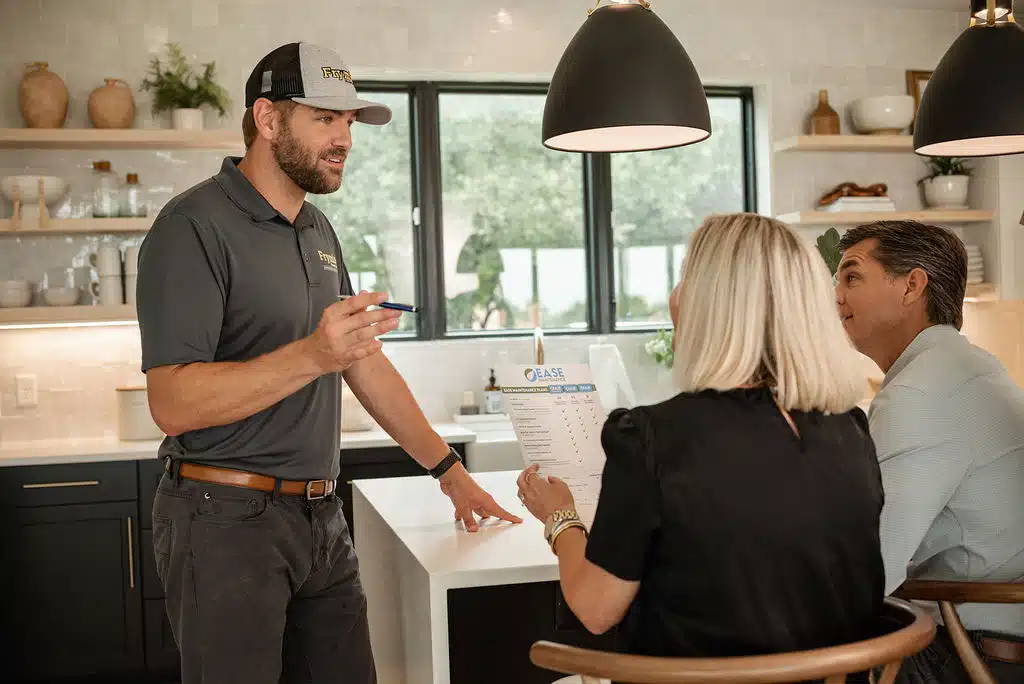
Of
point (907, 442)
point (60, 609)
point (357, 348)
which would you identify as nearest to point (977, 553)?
point (907, 442)

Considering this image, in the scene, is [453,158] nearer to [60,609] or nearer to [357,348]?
[60,609]

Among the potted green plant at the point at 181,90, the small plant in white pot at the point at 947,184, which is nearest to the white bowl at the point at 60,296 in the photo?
the potted green plant at the point at 181,90

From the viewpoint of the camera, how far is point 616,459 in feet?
4.62

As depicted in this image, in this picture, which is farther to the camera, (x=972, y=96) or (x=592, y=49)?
(x=972, y=96)

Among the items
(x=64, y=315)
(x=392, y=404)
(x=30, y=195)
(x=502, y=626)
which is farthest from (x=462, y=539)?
(x=30, y=195)

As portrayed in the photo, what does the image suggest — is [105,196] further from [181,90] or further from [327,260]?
[327,260]

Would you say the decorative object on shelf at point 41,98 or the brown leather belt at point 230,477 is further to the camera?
the decorative object on shelf at point 41,98

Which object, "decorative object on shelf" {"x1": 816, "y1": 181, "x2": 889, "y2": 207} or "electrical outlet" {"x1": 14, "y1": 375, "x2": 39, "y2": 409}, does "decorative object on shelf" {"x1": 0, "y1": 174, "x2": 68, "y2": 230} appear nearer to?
"electrical outlet" {"x1": 14, "y1": 375, "x2": 39, "y2": 409}

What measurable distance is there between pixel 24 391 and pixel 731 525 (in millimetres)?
4202

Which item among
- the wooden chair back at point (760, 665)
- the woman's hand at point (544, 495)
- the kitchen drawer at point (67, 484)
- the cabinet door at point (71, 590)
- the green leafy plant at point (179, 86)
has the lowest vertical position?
the cabinet door at point (71, 590)

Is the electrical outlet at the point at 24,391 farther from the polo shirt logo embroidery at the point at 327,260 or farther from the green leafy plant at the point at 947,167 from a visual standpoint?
the green leafy plant at the point at 947,167

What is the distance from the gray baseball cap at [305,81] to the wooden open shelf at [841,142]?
3.66 metres

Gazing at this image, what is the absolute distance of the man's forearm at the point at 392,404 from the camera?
2.36m

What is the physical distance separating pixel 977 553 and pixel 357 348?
3.87 feet
